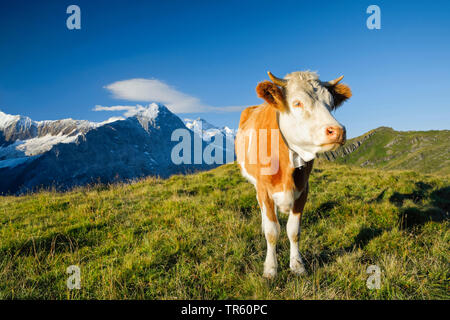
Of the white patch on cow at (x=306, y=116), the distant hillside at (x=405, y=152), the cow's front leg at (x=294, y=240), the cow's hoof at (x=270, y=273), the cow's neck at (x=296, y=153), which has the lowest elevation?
the cow's hoof at (x=270, y=273)

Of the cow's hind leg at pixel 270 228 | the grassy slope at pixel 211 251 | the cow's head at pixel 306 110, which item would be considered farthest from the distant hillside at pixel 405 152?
the cow's head at pixel 306 110

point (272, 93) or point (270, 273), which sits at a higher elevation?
point (272, 93)

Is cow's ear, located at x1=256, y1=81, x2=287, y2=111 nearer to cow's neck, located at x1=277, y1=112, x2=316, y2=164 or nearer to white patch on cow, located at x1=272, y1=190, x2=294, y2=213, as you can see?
cow's neck, located at x1=277, y1=112, x2=316, y2=164

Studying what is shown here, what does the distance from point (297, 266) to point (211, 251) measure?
142 cm

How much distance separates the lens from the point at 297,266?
3545mm

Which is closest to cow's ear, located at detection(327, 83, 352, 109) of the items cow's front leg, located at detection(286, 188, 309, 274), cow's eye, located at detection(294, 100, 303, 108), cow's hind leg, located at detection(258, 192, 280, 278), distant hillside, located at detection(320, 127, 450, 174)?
cow's eye, located at detection(294, 100, 303, 108)

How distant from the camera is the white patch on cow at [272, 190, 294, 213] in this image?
3510mm

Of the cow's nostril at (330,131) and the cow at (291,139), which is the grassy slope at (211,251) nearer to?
the cow at (291,139)

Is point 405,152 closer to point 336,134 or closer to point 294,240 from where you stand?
point 294,240

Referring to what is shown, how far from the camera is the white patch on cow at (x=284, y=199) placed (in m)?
3.51

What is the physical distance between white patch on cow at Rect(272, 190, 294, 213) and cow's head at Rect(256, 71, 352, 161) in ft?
2.08

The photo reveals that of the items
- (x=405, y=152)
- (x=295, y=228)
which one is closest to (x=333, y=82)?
(x=295, y=228)

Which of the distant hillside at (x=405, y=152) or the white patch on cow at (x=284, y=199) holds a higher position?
the distant hillside at (x=405, y=152)
